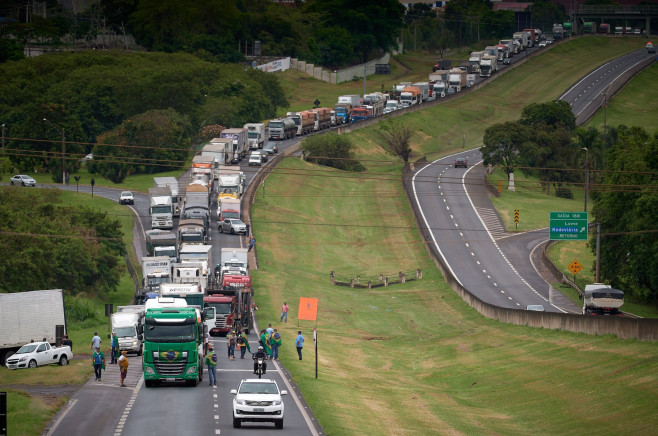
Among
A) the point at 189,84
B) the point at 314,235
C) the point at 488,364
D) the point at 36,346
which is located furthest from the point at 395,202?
the point at 36,346

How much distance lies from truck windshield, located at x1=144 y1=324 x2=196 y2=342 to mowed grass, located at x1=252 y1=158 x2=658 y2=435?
570 centimetres

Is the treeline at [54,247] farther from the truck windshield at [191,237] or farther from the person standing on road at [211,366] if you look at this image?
the person standing on road at [211,366]

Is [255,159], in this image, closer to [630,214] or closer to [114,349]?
[630,214]

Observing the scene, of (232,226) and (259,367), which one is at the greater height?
(232,226)

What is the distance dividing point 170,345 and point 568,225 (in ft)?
140

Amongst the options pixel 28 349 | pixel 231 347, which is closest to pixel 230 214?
pixel 231 347

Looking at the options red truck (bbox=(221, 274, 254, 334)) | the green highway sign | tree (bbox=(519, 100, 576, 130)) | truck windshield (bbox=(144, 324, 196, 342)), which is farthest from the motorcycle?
tree (bbox=(519, 100, 576, 130))

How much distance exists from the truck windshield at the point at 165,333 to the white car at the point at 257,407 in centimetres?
705

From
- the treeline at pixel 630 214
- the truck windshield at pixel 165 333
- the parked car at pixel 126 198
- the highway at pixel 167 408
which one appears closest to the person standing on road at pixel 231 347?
the highway at pixel 167 408

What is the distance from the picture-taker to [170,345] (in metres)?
45.0

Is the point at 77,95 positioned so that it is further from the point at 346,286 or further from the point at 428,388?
the point at 428,388

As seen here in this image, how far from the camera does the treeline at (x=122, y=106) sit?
134 meters

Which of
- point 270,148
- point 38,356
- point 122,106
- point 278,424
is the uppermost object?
point 122,106

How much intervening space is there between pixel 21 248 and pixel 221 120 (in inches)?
3168
